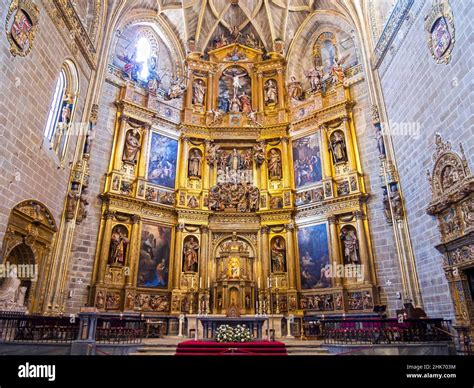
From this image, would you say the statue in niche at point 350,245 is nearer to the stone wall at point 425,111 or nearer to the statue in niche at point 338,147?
the stone wall at point 425,111

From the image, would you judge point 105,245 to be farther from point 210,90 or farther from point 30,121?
point 210,90

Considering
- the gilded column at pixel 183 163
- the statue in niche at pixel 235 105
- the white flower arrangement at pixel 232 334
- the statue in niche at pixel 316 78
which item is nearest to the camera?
the white flower arrangement at pixel 232 334

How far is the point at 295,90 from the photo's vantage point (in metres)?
21.1

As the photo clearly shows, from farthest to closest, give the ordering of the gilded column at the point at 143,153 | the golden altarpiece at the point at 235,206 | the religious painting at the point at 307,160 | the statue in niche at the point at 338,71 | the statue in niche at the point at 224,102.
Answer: the statue in niche at the point at 224,102
the statue in niche at the point at 338,71
the religious painting at the point at 307,160
the gilded column at the point at 143,153
the golden altarpiece at the point at 235,206

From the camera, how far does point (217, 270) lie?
18250mm

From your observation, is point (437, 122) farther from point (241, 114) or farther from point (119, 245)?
point (119, 245)

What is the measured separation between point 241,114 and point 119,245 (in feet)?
34.3

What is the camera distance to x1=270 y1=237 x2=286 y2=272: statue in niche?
17.9 meters

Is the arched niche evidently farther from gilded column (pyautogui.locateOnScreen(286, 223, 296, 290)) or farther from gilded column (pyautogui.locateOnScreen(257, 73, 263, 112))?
gilded column (pyautogui.locateOnScreen(257, 73, 263, 112))

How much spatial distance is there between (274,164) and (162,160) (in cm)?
627

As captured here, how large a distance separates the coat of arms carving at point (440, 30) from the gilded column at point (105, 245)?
568 inches

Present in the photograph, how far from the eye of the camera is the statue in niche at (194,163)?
19.8 metres

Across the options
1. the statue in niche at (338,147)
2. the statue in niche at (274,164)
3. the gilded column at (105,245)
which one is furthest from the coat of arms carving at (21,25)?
the statue in niche at (338,147)
